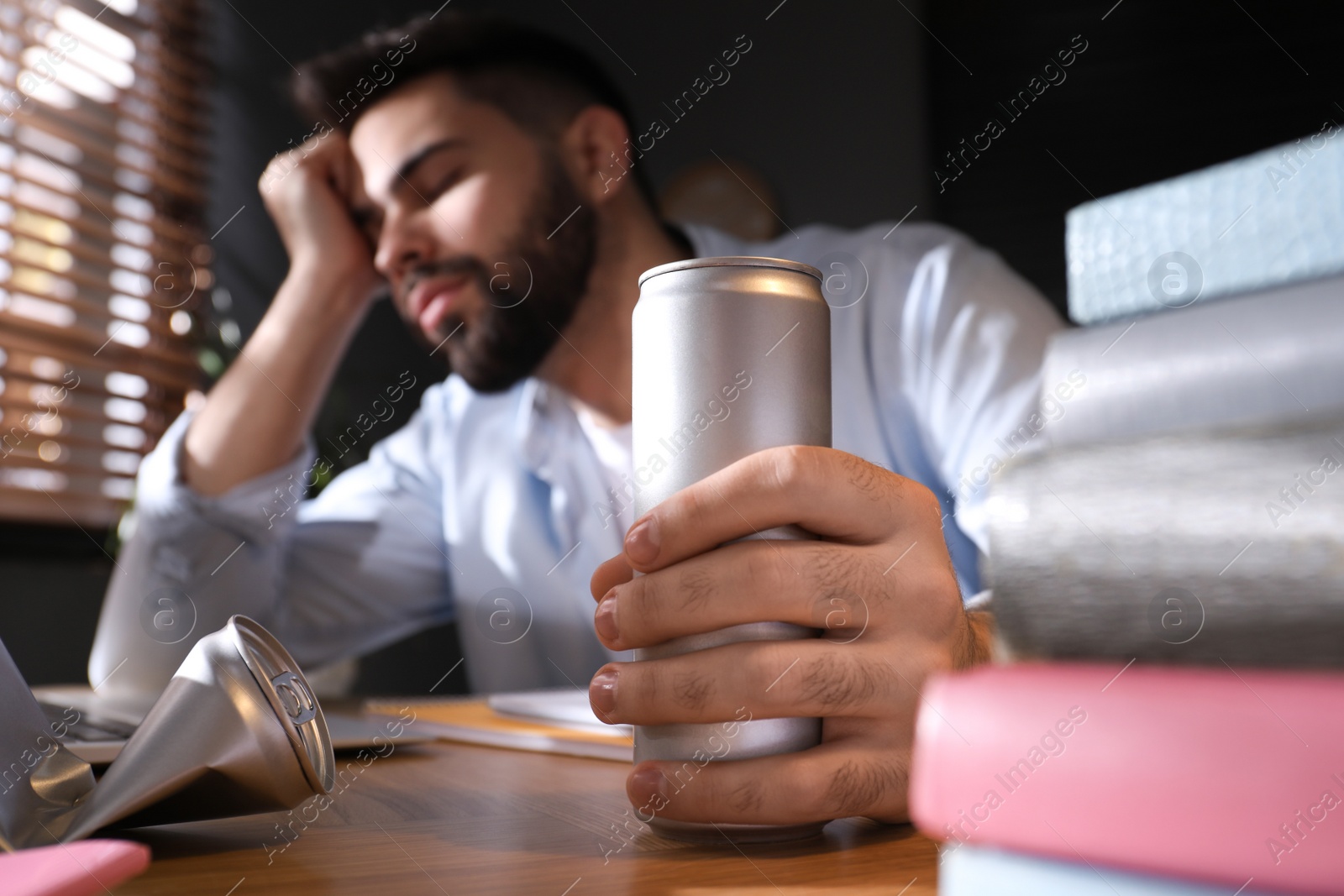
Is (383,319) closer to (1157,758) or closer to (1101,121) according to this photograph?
(1101,121)

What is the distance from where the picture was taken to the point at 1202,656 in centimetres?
22

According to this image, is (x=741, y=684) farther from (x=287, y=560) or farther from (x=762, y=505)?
(x=287, y=560)

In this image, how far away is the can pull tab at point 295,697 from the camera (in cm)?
40

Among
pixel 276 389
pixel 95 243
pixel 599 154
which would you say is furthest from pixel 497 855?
pixel 95 243

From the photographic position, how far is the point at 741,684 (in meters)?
0.37

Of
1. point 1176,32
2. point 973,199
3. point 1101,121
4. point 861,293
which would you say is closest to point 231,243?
point 861,293

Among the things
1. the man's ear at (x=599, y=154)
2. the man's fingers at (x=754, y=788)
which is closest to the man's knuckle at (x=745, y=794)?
the man's fingers at (x=754, y=788)

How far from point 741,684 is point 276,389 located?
1391 mm

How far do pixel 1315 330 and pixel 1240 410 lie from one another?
0.02 m

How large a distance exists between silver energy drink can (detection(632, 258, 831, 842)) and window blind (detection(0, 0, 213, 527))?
66.4 inches

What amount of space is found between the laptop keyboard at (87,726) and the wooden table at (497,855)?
0.17 metres

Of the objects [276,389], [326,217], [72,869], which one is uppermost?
[326,217]

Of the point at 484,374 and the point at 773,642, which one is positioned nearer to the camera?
the point at 773,642

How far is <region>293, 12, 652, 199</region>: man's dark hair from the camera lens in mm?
1940
